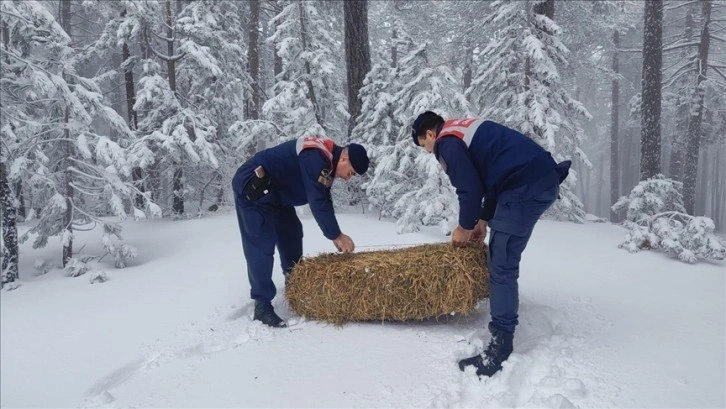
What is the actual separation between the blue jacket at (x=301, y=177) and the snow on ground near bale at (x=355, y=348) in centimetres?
103

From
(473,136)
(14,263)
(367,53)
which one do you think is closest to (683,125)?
(367,53)

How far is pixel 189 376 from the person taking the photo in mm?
3004

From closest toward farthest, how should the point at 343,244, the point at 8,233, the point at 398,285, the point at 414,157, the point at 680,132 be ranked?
the point at 398,285 < the point at 343,244 < the point at 8,233 < the point at 414,157 < the point at 680,132

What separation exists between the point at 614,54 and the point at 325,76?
63.7 ft

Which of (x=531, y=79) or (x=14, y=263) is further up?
(x=531, y=79)

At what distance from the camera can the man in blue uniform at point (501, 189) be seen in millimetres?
3084

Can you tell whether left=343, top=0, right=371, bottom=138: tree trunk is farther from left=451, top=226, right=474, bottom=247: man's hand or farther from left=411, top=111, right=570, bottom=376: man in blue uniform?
left=411, top=111, right=570, bottom=376: man in blue uniform

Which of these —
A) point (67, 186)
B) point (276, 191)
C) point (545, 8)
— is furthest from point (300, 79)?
point (276, 191)

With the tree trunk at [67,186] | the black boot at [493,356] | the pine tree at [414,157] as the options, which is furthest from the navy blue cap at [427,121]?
the tree trunk at [67,186]

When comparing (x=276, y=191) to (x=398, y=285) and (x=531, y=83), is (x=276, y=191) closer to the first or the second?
(x=398, y=285)

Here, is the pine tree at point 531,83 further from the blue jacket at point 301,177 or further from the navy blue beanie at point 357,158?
the blue jacket at point 301,177

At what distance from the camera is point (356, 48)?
384 inches

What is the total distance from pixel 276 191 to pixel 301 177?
29cm

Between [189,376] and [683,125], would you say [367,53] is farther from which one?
[683,125]
